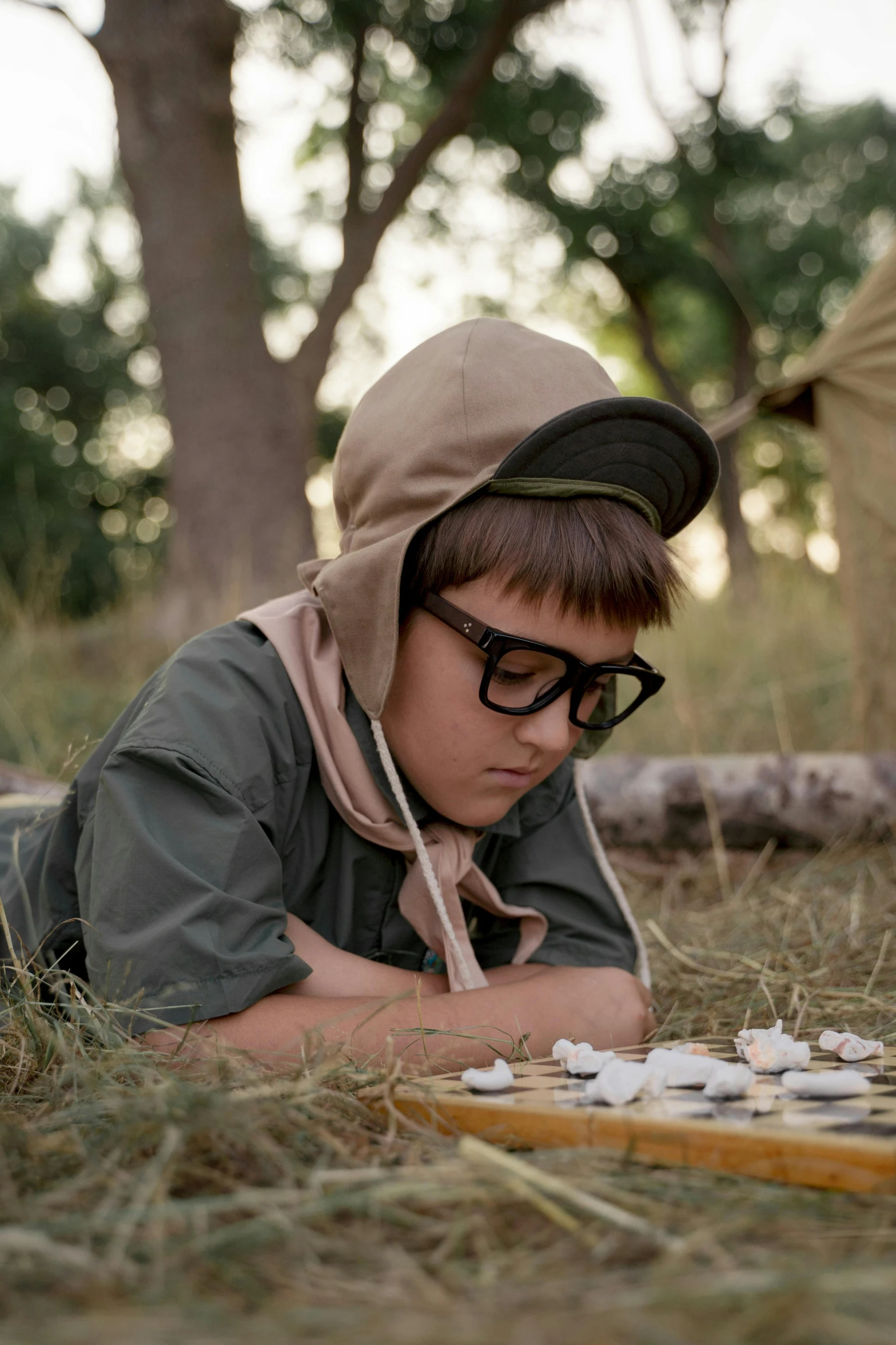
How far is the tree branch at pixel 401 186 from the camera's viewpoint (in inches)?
324

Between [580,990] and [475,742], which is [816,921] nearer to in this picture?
[580,990]

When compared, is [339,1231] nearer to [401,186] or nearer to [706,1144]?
[706,1144]

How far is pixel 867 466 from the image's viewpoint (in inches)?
153

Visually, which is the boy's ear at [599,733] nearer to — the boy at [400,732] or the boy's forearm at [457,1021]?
the boy at [400,732]

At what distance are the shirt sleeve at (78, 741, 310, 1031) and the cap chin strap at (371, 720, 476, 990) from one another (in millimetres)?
289

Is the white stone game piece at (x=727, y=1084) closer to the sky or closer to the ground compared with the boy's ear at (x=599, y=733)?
closer to the ground

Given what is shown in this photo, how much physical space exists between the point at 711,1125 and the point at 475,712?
2.83 feet

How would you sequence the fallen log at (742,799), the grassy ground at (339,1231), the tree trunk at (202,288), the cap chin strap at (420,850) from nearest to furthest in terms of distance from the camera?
the grassy ground at (339,1231) < the cap chin strap at (420,850) < the fallen log at (742,799) < the tree trunk at (202,288)

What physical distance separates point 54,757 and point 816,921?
105 inches

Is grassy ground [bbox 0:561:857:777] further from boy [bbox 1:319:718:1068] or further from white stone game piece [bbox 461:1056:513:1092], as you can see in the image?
white stone game piece [bbox 461:1056:513:1092]

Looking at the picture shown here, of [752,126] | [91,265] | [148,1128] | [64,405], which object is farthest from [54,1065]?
[91,265]

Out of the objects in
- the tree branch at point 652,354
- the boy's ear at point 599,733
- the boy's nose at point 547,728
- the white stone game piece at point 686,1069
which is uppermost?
the tree branch at point 652,354

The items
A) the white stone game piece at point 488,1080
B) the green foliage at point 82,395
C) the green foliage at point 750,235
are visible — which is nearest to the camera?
the white stone game piece at point 488,1080

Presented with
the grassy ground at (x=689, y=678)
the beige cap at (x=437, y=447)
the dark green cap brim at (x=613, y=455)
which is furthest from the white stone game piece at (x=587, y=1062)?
the grassy ground at (x=689, y=678)
